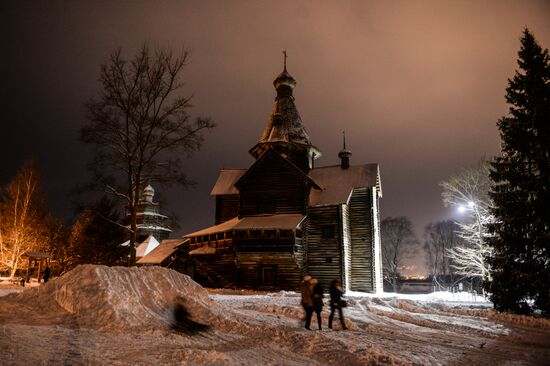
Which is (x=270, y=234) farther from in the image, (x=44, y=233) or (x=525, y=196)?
Result: (x=44, y=233)

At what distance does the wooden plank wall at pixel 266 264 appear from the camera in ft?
89.0

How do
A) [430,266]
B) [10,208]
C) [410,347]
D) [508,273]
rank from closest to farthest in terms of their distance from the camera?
[410,347]
[508,273]
[10,208]
[430,266]

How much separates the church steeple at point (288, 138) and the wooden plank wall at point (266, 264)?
10179mm

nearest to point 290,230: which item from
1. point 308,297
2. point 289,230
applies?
point 289,230

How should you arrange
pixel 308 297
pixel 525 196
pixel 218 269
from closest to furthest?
pixel 308 297, pixel 525 196, pixel 218 269

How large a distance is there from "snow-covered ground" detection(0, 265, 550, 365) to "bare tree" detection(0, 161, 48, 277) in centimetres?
2388

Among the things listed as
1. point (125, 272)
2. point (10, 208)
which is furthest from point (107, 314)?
point (10, 208)

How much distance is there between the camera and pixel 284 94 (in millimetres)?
38562

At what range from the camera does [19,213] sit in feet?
107

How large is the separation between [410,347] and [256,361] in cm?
427

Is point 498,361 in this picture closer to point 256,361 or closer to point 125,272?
point 256,361

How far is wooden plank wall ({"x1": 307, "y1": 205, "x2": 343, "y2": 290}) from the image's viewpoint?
96.3 ft

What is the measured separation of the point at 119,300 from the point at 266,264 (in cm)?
1736

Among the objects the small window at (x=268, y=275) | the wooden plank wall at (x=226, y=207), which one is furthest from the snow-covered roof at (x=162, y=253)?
the small window at (x=268, y=275)
